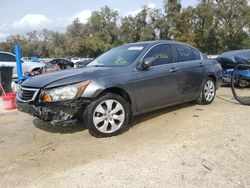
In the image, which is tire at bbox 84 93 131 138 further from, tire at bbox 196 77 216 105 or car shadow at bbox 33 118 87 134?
tire at bbox 196 77 216 105

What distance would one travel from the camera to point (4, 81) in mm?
9719

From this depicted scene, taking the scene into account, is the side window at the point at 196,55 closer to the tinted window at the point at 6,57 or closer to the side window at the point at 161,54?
the side window at the point at 161,54

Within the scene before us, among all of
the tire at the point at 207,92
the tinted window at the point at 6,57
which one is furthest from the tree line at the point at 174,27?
the tire at the point at 207,92

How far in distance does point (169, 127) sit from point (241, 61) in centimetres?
537

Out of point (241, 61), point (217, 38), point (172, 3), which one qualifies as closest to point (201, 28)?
point (217, 38)

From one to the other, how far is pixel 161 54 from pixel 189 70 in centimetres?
89

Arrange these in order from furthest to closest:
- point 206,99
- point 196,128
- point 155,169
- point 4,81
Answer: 1. point 4,81
2. point 206,99
3. point 196,128
4. point 155,169

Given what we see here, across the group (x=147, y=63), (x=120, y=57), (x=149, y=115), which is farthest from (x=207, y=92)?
(x=120, y=57)

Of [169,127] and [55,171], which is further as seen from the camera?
[169,127]

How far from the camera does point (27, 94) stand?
5.24 meters

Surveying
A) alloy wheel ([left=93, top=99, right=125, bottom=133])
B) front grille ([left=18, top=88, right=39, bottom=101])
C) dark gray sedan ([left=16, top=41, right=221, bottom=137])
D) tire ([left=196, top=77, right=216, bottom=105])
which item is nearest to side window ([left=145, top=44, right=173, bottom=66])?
dark gray sedan ([left=16, top=41, right=221, bottom=137])

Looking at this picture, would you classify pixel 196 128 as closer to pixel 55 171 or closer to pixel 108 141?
pixel 108 141

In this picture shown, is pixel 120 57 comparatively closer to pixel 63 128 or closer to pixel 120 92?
pixel 120 92

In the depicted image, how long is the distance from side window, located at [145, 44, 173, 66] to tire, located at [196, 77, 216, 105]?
4.49 ft
